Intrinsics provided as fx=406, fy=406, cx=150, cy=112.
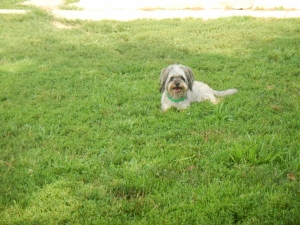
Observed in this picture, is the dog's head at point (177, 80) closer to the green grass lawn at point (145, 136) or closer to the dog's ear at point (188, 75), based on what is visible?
the dog's ear at point (188, 75)

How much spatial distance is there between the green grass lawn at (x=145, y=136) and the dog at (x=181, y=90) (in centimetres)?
22

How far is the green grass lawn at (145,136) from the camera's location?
4.63 metres

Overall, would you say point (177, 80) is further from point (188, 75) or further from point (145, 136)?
point (145, 136)

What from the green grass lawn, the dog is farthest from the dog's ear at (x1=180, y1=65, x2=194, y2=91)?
the green grass lawn

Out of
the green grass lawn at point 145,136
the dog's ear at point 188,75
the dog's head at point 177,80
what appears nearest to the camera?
the green grass lawn at point 145,136

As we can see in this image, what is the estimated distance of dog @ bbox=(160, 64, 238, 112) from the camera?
279 inches

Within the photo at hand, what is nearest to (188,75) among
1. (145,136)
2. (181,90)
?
(181,90)

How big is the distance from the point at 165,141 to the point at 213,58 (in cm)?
469

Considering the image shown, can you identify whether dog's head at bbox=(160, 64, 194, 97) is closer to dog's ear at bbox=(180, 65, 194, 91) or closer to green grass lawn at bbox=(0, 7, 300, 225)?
dog's ear at bbox=(180, 65, 194, 91)

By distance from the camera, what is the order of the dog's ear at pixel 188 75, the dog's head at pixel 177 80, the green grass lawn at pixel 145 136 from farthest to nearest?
the dog's ear at pixel 188 75 < the dog's head at pixel 177 80 < the green grass lawn at pixel 145 136

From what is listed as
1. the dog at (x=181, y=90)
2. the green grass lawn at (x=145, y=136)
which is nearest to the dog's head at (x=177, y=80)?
the dog at (x=181, y=90)

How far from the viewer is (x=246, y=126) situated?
6434 mm

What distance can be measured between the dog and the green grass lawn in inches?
8.5

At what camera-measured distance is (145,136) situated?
637 cm
